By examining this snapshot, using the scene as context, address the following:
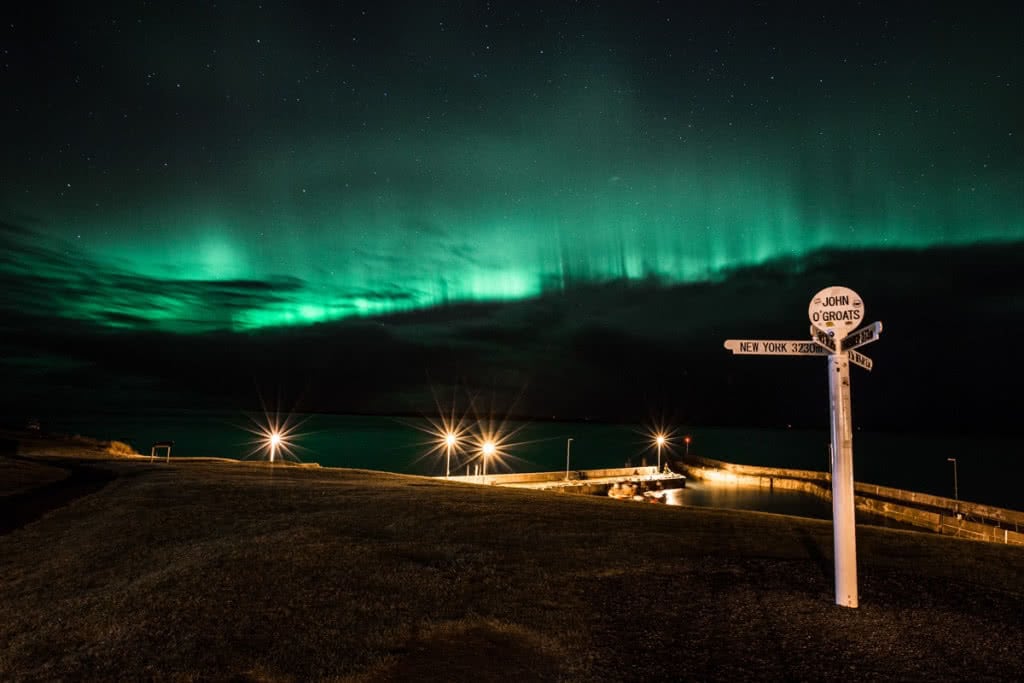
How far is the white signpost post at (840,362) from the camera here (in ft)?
26.2

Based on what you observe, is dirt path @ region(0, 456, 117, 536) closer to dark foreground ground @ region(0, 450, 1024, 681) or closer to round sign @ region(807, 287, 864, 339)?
dark foreground ground @ region(0, 450, 1024, 681)

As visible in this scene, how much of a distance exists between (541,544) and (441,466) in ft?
400

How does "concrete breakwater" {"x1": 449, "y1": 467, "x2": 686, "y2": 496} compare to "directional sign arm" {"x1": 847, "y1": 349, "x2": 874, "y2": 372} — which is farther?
"concrete breakwater" {"x1": 449, "y1": 467, "x2": 686, "y2": 496}

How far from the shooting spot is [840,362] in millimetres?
8195

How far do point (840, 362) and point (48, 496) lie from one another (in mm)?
24170

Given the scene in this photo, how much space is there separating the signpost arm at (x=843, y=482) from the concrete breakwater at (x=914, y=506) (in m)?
23.6

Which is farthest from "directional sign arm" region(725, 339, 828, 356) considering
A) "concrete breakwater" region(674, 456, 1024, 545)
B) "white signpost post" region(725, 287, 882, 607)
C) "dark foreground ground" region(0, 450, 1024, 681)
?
"concrete breakwater" region(674, 456, 1024, 545)

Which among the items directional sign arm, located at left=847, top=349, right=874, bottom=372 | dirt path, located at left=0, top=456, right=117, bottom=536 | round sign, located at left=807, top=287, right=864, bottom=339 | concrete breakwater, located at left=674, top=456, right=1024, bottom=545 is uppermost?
round sign, located at left=807, top=287, right=864, bottom=339

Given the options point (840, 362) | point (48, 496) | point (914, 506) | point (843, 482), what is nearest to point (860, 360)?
point (840, 362)

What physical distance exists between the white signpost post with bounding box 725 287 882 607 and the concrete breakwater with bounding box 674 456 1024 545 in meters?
23.6

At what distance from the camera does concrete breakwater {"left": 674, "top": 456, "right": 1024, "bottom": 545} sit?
41.0 m

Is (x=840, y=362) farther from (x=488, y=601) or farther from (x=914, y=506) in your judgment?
(x=914, y=506)

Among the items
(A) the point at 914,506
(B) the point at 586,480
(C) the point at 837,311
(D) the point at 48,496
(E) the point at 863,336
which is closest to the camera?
(E) the point at 863,336

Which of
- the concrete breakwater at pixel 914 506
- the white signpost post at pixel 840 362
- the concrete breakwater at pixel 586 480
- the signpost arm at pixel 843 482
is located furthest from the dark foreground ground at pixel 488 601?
the concrete breakwater at pixel 586 480
